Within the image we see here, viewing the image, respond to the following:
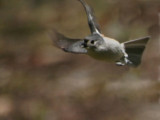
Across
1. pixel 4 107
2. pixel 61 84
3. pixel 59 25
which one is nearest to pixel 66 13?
pixel 59 25

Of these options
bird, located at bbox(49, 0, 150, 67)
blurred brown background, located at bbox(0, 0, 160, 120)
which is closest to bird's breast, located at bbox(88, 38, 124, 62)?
bird, located at bbox(49, 0, 150, 67)

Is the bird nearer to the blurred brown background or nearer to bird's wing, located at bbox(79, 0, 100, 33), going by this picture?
bird's wing, located at bbox(79, 0, 100, 33)

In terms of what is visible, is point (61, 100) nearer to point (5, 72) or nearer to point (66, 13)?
point (5, 72)

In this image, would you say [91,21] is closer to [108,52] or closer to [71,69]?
[108,52]

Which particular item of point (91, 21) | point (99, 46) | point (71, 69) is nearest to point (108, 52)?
point (99, 46)

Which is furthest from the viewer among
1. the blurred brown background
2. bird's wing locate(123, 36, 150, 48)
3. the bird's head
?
the blurred brown background

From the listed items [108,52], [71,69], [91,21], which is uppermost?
[71,69]

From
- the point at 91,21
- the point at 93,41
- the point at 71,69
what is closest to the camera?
the point at 93,41
